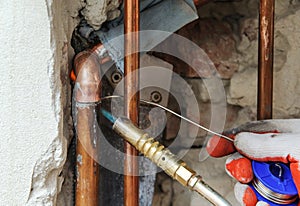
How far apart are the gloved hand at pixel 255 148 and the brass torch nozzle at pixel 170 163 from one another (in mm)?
84

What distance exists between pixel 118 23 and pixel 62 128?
22 centimetres

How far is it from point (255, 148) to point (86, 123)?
0.93 feet

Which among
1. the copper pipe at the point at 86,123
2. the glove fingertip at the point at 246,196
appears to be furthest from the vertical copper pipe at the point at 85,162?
the glove fingertip at the point at 246,196

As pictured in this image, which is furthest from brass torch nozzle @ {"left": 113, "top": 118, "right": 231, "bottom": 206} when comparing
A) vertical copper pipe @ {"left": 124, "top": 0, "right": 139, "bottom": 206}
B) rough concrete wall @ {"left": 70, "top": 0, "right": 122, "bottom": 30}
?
rough concrete wall @ {"left": 70, "top": 0, "right": 122, "bottom": 30}

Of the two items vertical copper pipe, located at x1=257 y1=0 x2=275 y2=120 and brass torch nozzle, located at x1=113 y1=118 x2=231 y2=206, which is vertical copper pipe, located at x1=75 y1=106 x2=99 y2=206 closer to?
brass torch nozzle, located at x1=113 y1=118 x2=231 y2=206

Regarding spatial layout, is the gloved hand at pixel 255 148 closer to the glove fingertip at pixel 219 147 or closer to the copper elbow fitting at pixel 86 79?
the glove fingertip at pixel 219 147

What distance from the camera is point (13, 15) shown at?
0.63 metres

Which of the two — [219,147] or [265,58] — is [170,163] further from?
[265,58]

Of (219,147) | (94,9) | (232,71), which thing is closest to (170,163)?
(219,147)

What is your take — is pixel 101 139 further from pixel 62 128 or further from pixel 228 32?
pixel 228 32

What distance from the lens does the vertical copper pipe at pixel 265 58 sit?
82 cm

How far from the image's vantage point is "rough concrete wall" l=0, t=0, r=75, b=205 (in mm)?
635

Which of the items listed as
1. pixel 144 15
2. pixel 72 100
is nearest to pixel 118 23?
pixel 144 15

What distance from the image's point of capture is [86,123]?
73 centimetres
